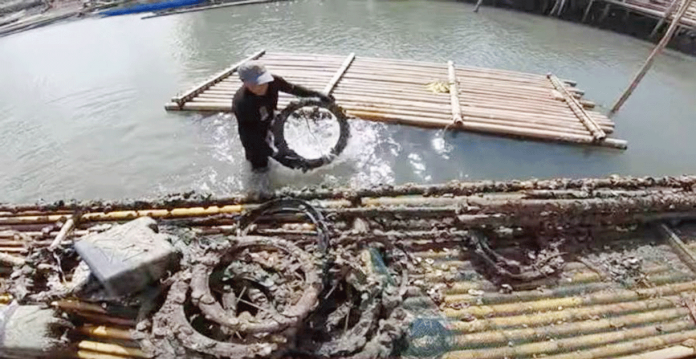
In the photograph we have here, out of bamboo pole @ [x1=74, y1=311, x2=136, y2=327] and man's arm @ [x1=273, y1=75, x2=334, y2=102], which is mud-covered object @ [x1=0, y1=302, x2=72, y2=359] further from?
man's arm @ [x1=273, y1=75, x2=334, y2=102]

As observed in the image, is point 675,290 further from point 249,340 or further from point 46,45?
point 46,45

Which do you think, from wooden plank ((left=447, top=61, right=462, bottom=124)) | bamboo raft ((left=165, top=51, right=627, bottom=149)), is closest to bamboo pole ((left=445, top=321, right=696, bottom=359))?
bamboo raft ((left=165, top=51, right=627, bottom=149))

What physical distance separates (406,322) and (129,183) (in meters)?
4.91

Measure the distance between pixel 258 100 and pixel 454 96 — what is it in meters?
3.89

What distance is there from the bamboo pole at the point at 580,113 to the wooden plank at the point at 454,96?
1.77 meters

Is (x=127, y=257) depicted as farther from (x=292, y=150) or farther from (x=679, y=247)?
(x=679, y=247)

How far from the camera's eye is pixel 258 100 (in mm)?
6000

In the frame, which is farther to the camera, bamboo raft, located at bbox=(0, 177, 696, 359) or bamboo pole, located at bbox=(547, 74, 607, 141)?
bamboo pole, located at bbox=(547, 74, 607, 141)

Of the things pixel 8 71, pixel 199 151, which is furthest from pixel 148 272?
pixel 8 71

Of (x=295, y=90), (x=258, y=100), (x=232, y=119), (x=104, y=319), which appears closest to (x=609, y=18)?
(x=232, y=119)

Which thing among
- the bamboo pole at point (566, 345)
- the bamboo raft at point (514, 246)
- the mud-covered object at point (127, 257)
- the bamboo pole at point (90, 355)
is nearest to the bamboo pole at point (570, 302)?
the bamboo raft at point (514, 246)

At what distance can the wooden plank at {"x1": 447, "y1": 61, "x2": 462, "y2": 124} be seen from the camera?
26.7 ft

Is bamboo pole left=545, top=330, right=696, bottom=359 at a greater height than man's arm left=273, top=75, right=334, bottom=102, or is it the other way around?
man's arm left=273, top=75, right=334, bottom=102

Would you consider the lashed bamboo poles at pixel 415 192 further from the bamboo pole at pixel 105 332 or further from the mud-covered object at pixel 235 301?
the bamboo pole at pixel 105 332
